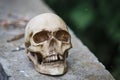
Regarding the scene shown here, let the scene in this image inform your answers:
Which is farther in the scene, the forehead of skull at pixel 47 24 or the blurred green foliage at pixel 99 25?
the blurred green foliage at pixel 99 25

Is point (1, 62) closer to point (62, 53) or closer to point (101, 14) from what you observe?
point (62, 53)

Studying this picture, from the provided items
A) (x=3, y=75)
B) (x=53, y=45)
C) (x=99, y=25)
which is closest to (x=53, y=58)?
(x=53, y=45)

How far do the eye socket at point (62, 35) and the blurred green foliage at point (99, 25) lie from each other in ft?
3.63

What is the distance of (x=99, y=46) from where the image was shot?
3.51 m

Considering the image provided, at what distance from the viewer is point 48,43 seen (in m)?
2.04

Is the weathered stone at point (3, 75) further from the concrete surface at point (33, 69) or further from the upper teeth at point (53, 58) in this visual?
the upper teeth at point (53, 58)

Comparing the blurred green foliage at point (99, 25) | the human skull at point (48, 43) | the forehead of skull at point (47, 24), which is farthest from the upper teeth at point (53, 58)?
the blurred green foliage at point (99, 25)

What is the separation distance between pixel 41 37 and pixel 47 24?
0.06 m

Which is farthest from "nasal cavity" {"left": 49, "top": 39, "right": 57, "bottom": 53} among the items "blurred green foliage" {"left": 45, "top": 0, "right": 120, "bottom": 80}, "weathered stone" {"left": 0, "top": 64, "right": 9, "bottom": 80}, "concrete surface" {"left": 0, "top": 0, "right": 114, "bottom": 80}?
"blurred green foliage" {"left": 45, "top": 0, "right": 120, "bottom": 80}

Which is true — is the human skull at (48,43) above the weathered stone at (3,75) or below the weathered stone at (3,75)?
above

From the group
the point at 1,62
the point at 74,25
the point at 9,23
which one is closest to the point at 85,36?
the point at 74,25

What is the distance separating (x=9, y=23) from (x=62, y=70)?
0.80m

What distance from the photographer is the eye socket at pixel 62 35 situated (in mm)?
2068

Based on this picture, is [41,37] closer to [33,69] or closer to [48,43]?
[48,43]
